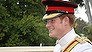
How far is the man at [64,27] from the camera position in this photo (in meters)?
1.97

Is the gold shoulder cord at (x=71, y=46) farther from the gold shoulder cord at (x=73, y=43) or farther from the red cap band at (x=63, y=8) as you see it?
the red cap band at (x=63, y=8)

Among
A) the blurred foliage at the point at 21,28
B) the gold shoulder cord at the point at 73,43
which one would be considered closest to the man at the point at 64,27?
the gold shoulder cord at the point at 73,43

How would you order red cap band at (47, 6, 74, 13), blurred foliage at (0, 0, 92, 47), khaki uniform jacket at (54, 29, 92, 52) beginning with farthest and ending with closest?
blurred foliage at (0, 0, 92, 47) < red cap band at (47, 6, 74, 13) < khaki uniform jacket at (54, 29, 92, 52)

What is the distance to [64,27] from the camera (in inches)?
80.4

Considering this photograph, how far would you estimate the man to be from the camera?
1971mm

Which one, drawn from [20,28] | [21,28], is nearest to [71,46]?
[21,28]

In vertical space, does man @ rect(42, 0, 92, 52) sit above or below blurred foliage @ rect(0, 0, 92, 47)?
above

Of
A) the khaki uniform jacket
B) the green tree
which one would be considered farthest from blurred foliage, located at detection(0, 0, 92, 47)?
the khaki uniform jacket

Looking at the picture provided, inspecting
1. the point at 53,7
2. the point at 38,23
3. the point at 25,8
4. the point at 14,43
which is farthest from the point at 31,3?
the point at 53,7

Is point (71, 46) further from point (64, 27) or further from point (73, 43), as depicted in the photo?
point (64, 27)

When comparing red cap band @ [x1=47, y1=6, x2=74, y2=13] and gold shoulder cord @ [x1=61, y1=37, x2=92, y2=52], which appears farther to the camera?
red cap band @ [x1=47, y1=6, x2=74, y2=13]

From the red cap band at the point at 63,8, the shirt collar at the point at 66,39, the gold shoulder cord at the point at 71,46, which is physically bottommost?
the gold shoulder cord at the point at 71,46

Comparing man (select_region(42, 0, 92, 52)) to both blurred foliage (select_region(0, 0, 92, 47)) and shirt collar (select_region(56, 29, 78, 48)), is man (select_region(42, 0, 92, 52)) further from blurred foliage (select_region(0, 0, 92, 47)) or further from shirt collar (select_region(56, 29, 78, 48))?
blurred foliage (select_region(0, 0, 92, 47))

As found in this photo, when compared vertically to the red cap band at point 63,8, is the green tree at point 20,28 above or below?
below
